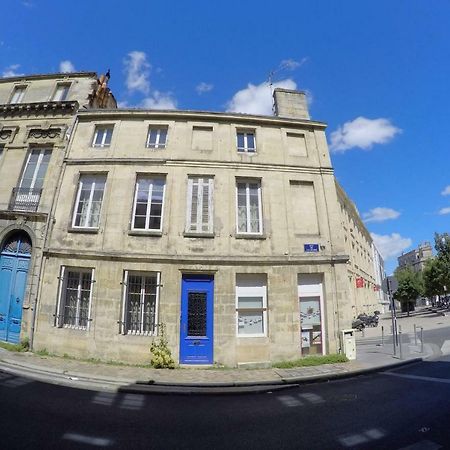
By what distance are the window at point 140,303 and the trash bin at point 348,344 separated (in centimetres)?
628

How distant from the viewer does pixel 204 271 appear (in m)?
10.5

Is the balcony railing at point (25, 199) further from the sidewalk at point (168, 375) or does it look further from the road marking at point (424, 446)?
the road marking at point (424, 446)

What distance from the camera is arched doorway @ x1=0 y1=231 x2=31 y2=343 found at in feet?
36.1

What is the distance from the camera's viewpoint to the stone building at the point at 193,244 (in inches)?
400

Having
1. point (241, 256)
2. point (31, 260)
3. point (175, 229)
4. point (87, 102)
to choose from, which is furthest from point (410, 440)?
point (87, 102)

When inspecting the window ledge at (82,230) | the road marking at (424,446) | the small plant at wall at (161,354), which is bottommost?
the road marking at (424,446)

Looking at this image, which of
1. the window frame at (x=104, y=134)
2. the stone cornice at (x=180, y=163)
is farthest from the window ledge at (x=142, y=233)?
the window frame at (x=104, y=134)

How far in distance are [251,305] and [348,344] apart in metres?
3.49

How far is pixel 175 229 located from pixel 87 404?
19.6 feet

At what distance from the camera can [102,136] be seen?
12.7 m

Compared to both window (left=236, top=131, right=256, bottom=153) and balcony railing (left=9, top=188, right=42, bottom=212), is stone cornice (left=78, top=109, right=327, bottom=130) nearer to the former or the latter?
window (left=236, top=131, right=256, bottom=153)

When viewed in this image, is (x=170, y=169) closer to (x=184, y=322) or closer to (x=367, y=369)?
(x=184, y=322)

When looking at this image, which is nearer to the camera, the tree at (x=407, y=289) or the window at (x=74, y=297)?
the window at (x=74, y=297)

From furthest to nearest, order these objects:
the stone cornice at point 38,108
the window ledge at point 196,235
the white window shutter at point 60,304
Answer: the stone cornice at point 38,108 < the window ledge at point 196,235 < the white window shutter at point 60,304
